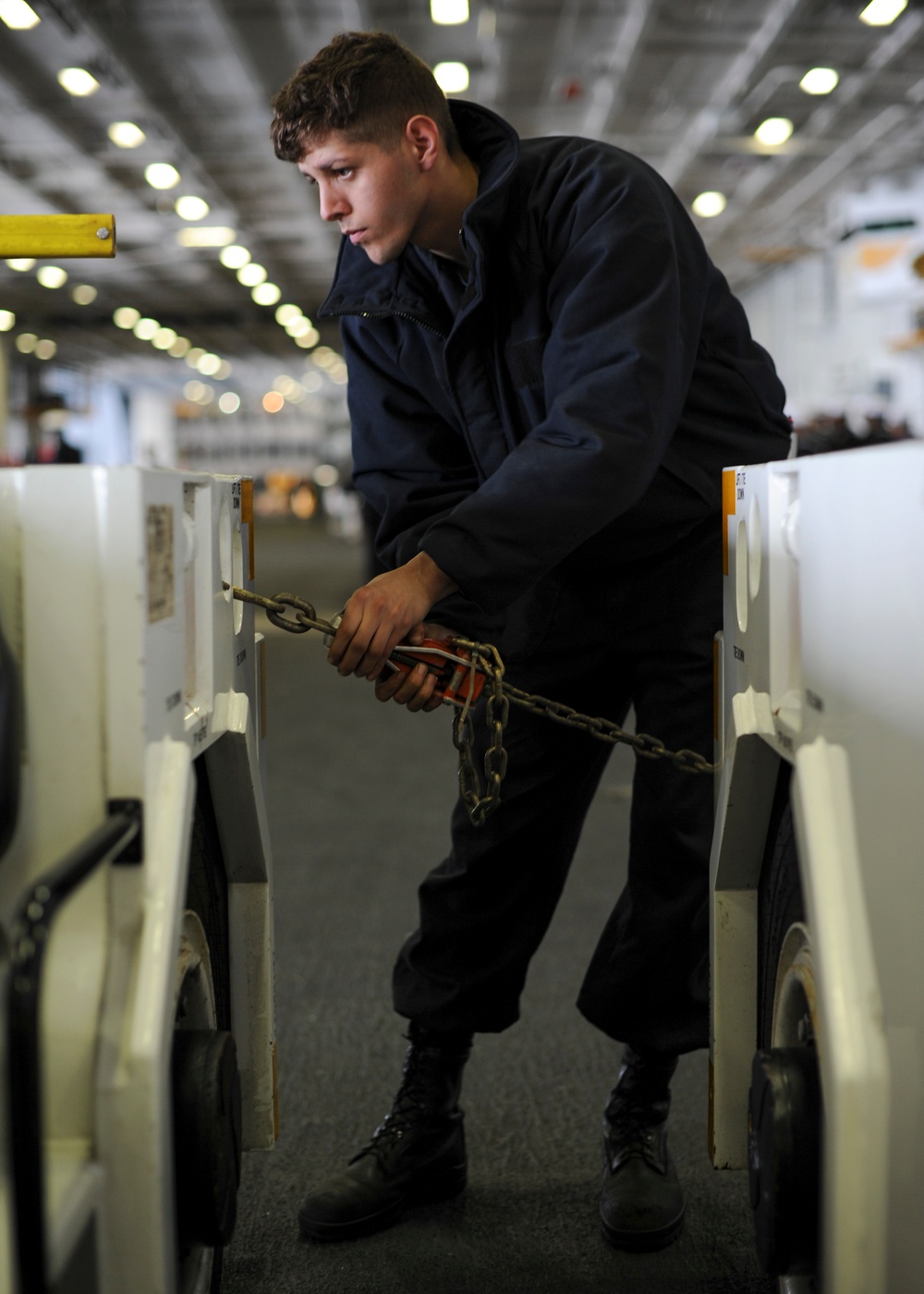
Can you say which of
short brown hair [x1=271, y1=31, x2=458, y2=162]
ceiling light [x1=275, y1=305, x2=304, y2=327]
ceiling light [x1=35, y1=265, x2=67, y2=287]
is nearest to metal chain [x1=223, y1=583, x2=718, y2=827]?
short brown hair [x1=271, y1=31, x2=458, y2=162]

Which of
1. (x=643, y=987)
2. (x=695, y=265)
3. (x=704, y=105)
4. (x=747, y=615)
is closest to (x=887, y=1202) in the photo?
(x=747, y=615)

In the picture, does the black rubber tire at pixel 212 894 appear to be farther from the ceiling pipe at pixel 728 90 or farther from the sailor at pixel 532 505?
the ceiling pipe at pixel 728 90

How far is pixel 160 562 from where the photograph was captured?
1112 millimetres

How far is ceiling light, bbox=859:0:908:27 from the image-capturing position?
6.97m

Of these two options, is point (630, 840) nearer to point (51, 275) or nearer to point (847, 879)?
point (847, 879)

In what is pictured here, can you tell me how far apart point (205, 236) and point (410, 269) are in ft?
46.2

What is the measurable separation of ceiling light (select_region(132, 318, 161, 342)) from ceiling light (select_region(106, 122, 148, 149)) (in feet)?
39.4

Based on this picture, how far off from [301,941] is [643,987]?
125 centimetres

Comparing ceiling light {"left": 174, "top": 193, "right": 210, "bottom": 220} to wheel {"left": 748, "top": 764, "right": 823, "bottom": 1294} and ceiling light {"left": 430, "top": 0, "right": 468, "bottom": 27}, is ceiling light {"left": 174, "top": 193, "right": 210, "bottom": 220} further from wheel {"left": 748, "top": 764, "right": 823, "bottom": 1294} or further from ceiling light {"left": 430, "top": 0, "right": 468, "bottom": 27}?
wheel {"left": 748, "top": 764, "right": 823, "bottom": 1294}

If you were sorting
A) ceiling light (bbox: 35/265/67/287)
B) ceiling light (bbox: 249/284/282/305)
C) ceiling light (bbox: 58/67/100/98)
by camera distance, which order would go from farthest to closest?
ceiling light (bbox: 249/284/282/305), ceiling light (bbox: 35/265/67/287), ceiling light (bbox: 58/67/100/98)

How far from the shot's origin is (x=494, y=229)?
5.27 feet

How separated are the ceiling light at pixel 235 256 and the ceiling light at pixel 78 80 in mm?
6569

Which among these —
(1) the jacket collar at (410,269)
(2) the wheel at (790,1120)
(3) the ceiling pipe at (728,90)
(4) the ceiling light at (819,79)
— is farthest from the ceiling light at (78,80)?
(2) the wheel at (790,1120)

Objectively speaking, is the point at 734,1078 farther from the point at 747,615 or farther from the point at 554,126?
the point at 554,126
